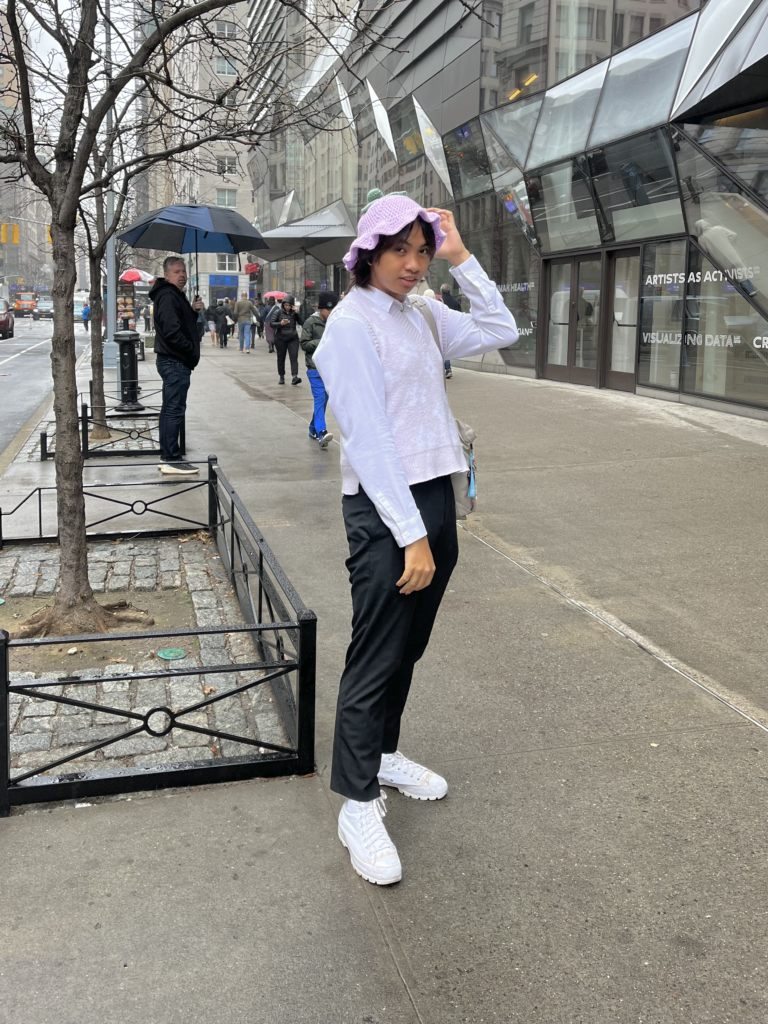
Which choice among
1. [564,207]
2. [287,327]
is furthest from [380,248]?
[564,207]

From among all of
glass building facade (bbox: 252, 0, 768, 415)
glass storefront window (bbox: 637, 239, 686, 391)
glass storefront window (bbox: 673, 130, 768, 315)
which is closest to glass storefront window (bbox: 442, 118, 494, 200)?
glass building facade (bbox: 252, 0, 768, 415)

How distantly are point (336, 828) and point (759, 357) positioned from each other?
10821 mm

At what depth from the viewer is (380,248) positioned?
2758 mm

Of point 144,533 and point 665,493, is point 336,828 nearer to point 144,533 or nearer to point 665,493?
point 144,533

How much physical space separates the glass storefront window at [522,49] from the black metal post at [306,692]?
1606 cm

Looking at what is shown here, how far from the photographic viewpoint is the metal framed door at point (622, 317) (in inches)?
605

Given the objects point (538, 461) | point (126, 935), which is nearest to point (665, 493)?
point (538, 461)

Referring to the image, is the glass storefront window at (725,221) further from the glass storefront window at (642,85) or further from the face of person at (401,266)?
the face of person at (401,266)

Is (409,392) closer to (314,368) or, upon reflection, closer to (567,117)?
(314,368)

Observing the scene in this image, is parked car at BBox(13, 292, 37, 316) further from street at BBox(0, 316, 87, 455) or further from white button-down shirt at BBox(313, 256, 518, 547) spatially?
white button-down shirt at BBox(313, 256, 518, 547)

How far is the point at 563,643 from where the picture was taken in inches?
190

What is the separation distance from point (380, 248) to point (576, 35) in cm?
1507

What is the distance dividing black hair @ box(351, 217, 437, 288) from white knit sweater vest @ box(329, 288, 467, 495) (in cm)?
4

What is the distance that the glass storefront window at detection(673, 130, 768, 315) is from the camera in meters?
11.9
